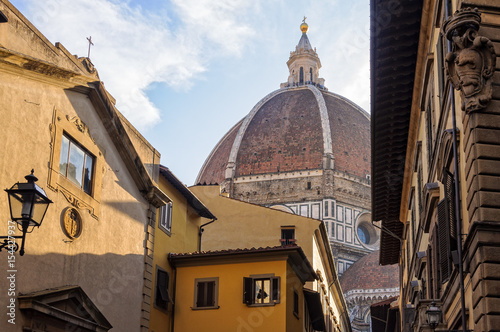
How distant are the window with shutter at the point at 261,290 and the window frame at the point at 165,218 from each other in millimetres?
2595

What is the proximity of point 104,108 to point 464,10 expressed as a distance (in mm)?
9272

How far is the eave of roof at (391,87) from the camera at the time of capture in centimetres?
1359

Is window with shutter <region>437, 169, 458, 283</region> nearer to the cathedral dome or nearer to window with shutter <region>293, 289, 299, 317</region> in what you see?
window with shutter <region>293, 289, 299, 317</region>

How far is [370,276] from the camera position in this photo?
7044cm

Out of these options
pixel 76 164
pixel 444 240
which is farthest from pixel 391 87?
pixel 76 164

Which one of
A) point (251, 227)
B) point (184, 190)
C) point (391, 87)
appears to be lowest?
point (184, 190)

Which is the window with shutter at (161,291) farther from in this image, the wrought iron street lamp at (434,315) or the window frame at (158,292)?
the wrought iron street lamp at (434,315)

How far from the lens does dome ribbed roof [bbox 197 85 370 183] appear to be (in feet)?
275

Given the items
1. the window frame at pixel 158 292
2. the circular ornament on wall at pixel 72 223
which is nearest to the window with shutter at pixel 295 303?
the window frame at pixel 158 292

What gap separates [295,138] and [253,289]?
6546 cm

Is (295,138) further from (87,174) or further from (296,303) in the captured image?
(87,174)

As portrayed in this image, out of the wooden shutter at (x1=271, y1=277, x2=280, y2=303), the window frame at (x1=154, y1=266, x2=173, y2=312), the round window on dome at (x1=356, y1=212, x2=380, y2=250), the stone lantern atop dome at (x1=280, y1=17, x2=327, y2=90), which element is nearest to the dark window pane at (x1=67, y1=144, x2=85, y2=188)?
the window frame at (x1=154, y1=266, x2=173, y2=312)

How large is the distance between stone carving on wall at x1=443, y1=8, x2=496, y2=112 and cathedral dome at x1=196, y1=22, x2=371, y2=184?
72.2 m

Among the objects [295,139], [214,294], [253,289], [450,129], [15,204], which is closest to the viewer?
[450,129]
